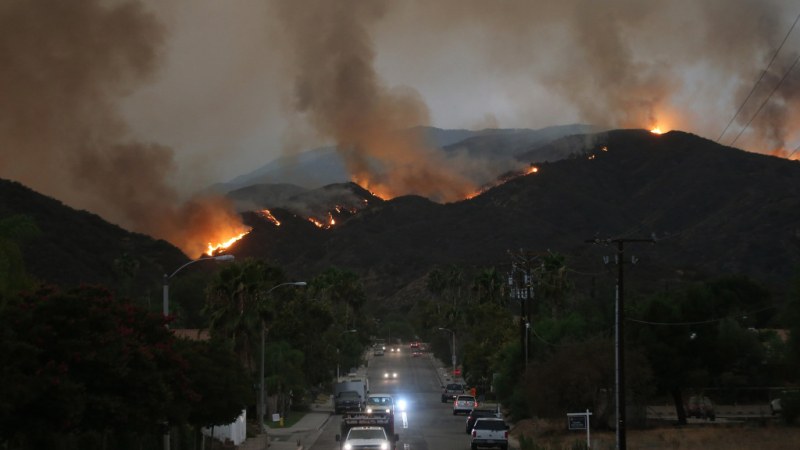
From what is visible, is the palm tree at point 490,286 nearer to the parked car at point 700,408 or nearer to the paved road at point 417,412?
the paved road at point 417,412

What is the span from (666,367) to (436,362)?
91.5 metres

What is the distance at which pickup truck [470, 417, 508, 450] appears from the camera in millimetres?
45719

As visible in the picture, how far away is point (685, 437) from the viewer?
49.5m

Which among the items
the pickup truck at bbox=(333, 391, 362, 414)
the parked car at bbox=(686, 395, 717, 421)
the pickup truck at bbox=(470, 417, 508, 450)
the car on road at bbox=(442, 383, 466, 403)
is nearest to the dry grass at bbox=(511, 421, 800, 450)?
the pickup truck at bbox=(470, 417, 508, 450)

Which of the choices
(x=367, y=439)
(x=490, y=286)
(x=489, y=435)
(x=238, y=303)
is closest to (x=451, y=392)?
(x=490, y=286)

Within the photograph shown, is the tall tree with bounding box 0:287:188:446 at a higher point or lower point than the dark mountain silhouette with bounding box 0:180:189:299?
lower

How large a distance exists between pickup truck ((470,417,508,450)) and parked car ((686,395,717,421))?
987 inches

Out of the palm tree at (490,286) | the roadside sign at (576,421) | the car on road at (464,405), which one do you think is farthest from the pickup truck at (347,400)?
the palm tree at (490,286)

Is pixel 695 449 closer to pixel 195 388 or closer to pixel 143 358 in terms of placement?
pixel 195 388

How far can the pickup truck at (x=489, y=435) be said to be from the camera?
4572 centimetres

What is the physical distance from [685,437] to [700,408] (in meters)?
19.9

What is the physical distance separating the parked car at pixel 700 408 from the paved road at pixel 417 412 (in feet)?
Result: 49.8

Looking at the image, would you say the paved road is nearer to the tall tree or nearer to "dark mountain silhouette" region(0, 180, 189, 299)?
the tall tree

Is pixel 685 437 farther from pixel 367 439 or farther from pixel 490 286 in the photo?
pixel 490 286
